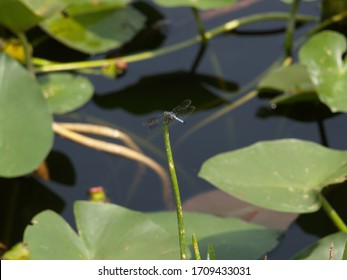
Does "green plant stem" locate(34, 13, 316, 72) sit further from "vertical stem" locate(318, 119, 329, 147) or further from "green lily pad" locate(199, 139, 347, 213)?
"green lily pad" locate(199, 139, 347, 213)

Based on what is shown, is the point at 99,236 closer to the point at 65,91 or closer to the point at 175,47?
the point at 65,91

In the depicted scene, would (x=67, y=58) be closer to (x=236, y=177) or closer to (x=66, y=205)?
(x=66, y=205)

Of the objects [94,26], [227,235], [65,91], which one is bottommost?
[227,235]

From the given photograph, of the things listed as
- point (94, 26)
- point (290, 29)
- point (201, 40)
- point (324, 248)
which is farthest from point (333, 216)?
point (94, 26)

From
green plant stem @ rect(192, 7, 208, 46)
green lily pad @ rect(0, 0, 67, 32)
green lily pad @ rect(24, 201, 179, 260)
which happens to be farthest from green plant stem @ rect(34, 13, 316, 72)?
green lily pad @ rect(24, 201, 179, 260)

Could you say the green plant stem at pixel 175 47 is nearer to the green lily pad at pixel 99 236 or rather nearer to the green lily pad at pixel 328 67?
the green lily pad at pixel 328 67

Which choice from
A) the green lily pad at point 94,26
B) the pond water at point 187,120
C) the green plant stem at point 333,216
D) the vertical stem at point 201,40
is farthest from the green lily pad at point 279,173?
the green lily pad at point 94,26
